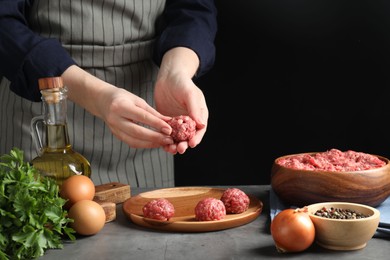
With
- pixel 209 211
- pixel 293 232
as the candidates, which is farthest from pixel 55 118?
pixel 293 232

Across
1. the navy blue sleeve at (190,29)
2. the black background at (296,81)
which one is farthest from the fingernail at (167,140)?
the black background at (296,81)

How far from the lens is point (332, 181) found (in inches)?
54.0

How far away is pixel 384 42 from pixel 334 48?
0.18 m

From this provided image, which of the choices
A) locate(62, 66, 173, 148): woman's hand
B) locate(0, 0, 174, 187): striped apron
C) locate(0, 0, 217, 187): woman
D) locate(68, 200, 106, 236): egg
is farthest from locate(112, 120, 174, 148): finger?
locate(0, 0, 174, 187): striped apron

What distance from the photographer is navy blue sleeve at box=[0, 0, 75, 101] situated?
67.5 inches

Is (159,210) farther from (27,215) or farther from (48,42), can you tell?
(48,42)

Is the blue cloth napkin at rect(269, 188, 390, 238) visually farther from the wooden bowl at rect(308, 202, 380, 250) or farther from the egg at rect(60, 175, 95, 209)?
the egg at rect(60, 175, 95, 209)

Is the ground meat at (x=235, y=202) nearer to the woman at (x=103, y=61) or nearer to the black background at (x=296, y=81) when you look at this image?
the woman at (x=103, y=61)

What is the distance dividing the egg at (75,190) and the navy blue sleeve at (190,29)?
658 millimetres

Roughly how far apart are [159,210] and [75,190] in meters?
0.18

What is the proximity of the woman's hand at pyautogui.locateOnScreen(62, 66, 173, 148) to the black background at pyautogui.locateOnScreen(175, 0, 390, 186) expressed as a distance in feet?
3.01

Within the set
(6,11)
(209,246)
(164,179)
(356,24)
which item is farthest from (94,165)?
(356,24)

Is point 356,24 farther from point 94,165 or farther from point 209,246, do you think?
point 209,246

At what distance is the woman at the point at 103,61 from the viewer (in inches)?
67.6
